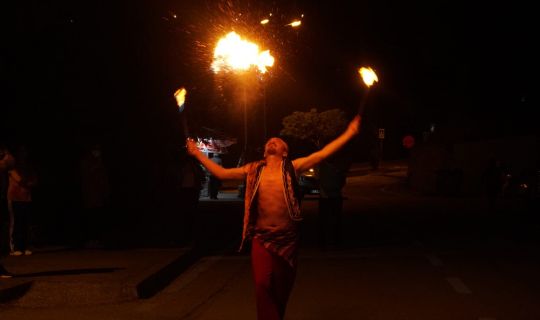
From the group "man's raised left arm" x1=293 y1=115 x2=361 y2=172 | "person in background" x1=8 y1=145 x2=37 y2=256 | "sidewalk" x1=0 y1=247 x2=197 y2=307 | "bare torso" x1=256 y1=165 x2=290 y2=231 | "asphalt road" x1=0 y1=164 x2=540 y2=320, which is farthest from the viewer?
"person in background" x1=8 y1=145 x2=37 y2=256

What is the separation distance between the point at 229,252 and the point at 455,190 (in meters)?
22.2

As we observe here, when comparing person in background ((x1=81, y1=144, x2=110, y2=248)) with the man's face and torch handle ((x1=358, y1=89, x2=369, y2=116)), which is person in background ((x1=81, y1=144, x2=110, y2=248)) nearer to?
the man's face

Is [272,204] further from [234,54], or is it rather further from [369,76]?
[234,54]

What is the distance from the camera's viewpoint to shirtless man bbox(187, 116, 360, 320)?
5.58 meters

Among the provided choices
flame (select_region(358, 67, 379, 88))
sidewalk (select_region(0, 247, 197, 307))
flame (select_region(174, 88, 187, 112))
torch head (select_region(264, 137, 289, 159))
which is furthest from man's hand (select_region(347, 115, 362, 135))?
sidewalk (select_region(0, 247, 197, 307))

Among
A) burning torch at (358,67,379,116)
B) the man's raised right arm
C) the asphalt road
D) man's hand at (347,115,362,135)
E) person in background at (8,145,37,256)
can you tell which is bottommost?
the asphalt road

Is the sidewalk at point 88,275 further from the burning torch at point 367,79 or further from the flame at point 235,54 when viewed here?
the flame at point 235,54

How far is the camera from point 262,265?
5590mm

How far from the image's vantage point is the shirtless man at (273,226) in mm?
5582

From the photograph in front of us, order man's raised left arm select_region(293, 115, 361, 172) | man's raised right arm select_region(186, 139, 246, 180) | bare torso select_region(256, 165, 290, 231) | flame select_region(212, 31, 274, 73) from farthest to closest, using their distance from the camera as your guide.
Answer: flame select_region(212, 31, 274, 73)
man's raised right arm select_region(186, 139, 246, 180)
man's raised left arm select_region(293, 115, 361, 172)
bare torso select_region(256, 165, 290, 231)

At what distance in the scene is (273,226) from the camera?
5617 millimetres

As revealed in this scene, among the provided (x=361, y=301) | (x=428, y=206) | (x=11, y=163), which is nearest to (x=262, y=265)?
(x=361, y=301)

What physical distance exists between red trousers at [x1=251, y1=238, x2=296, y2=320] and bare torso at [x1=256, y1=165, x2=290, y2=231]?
0.18 meters

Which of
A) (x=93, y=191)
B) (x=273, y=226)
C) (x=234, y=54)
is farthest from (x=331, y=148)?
(x=234, y=54)
